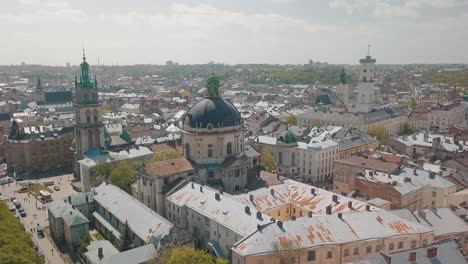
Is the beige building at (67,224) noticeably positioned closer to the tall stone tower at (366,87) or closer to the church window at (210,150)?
the church window at (210,150)

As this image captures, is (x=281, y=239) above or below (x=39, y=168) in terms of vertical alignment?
above

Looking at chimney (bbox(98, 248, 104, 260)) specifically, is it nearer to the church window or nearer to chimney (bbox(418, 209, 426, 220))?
the church window

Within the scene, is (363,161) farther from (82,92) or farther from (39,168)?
(39,168)

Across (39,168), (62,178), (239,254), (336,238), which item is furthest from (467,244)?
(39,168)

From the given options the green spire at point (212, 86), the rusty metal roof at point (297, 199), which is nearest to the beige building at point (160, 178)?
the rusty metal roof at point (297, 199)

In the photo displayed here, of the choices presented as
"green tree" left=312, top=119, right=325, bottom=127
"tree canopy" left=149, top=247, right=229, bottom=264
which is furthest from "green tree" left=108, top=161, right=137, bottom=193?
"green tree" left=312, top=119, right=325, bottom=127

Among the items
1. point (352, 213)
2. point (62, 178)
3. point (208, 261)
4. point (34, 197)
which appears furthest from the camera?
point (62, 178)

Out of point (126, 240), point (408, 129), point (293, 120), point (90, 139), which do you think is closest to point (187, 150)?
point (126, 240)

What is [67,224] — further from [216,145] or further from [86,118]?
[86,118]

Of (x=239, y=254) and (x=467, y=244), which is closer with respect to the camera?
(x=239, y=254)
